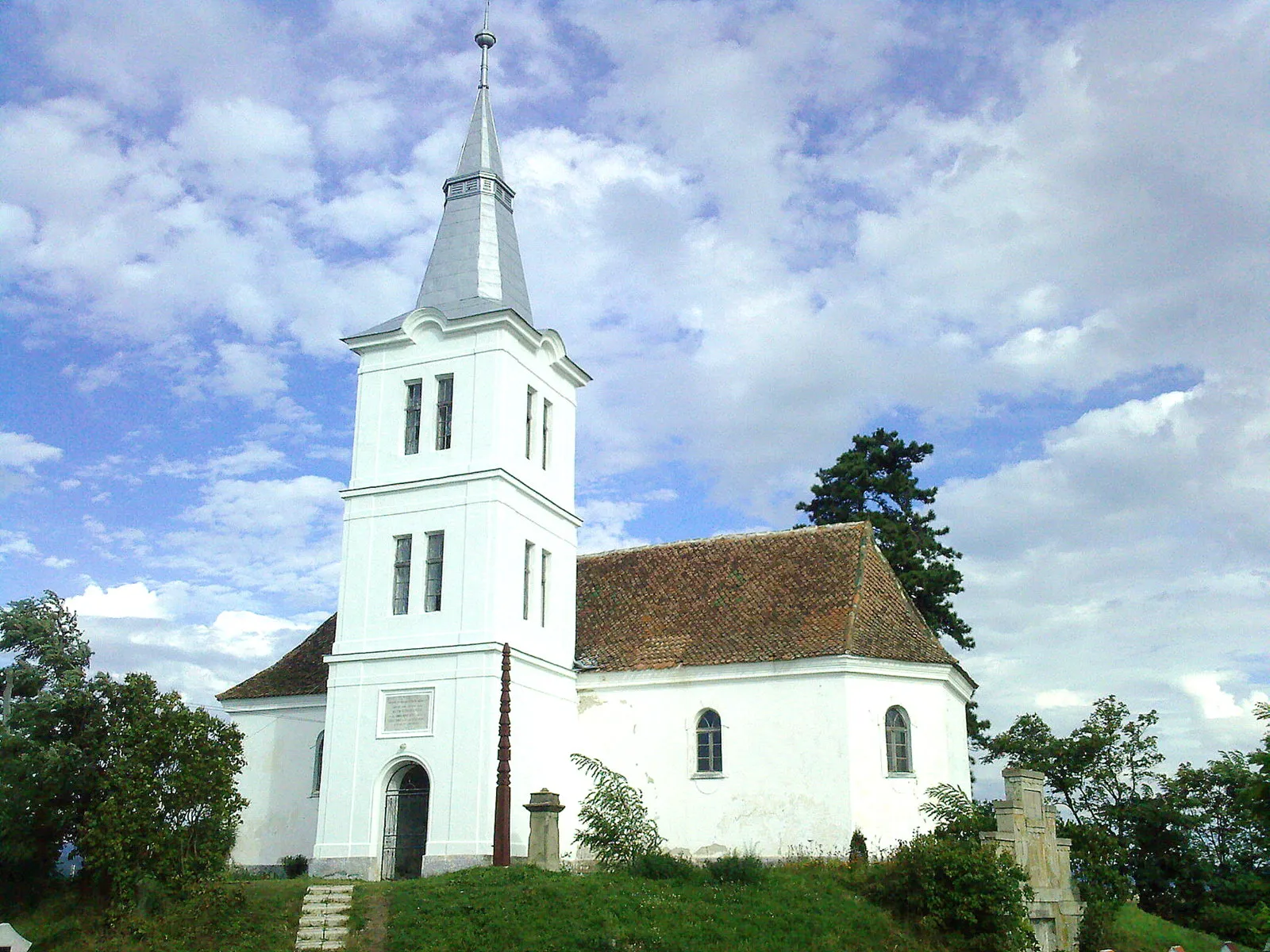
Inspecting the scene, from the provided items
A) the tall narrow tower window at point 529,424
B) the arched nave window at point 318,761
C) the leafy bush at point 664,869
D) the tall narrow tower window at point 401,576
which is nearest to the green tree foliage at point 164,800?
the tall narrow tower window at point 401,576

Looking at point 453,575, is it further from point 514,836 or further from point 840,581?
point 840,581

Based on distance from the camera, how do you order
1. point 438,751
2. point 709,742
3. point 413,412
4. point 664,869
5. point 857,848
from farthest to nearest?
point 413,412 → point 709,742 → point 438,751 → point 857,848 → point 664,869

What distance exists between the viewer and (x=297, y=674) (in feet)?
117

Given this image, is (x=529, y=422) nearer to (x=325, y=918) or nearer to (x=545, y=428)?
(x=545, y=428)

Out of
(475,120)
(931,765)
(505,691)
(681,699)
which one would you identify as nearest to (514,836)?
(505,691)

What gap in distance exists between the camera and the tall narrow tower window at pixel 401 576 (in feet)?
102

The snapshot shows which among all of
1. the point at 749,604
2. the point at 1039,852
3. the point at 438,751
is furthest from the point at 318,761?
the point at 1039,852

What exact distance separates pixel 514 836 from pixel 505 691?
13.2ft

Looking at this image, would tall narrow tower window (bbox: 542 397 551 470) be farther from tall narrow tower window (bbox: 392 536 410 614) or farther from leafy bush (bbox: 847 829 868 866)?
leafy bush (bbox: 847 829 868 866)

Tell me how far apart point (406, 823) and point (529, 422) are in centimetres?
1106

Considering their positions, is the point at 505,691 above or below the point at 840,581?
below

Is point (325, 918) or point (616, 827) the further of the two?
point (616, 827)

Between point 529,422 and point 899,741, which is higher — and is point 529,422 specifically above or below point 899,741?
above

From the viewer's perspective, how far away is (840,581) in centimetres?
3325
